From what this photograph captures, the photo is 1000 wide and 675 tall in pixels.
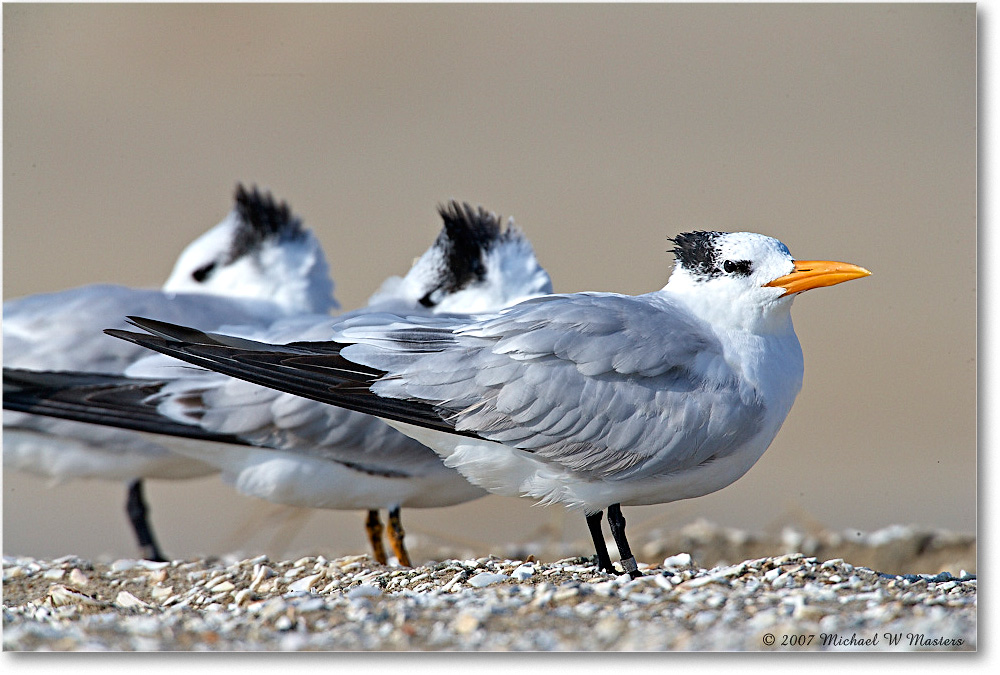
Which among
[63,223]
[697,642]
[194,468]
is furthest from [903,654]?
[63,223]

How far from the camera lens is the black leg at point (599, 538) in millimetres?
3904

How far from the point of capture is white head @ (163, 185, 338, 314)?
6105 mm

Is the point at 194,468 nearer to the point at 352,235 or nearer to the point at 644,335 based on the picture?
the point at 352,235

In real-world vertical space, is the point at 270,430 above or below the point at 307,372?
below

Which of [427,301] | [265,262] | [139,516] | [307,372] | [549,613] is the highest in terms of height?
[265,262]

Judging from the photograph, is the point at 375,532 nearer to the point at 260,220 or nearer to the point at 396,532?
the point at 396,532

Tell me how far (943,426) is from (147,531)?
361 centimetres

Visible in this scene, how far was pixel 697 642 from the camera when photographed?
3.44m

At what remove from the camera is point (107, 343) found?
5.27 metres

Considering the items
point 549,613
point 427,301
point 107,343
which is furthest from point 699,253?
point 107,343

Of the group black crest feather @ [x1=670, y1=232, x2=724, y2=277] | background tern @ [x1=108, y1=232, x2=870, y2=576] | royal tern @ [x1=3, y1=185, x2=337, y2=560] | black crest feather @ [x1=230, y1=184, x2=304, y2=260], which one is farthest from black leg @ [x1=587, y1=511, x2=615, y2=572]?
black crest feather @ [x1=230, y1=184, x2=304, y2=260]

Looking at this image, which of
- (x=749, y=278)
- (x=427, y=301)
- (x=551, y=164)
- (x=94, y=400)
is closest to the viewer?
(x=749, y=278)

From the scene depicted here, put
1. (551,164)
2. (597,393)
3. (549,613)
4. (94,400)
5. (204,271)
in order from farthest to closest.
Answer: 1. (204,271)
2. (551,164)
3. (94,400)
4. (597,393)
5. (549,613)

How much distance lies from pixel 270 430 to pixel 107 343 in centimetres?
104
